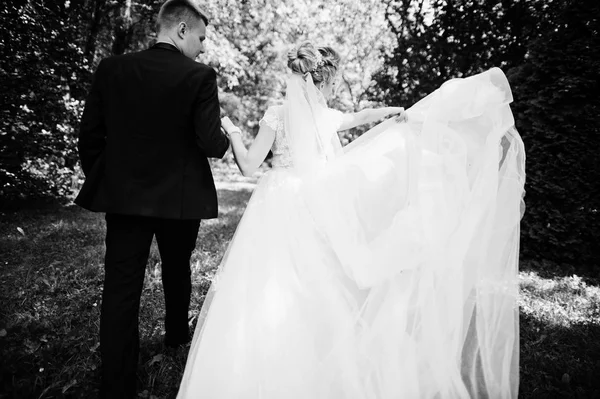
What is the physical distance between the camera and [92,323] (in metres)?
3.15

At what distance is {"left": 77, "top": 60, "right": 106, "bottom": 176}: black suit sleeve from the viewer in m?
2.08

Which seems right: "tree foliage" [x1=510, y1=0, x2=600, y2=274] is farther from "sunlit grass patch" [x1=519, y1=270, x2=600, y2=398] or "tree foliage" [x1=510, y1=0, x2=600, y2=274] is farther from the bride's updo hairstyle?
the bride's updo hairstyle

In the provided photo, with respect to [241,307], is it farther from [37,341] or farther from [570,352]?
[570,352]

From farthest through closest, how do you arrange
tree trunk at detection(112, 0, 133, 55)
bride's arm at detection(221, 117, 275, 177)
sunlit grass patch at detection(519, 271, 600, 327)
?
tree trunk at detection(112, 0, 133, 55) → sunlit grass patch at detection(519, 271, 600, 327) → bride's arm at detection(221, 117, 275, 177)

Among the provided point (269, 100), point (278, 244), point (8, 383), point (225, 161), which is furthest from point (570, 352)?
point (225, 161)

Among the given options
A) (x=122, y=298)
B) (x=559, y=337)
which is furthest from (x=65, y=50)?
(x=559, y=337)

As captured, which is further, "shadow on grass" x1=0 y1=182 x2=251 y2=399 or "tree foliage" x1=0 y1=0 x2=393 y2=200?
"tree foliage" x1=0 y1=0 x2=393 y2=200

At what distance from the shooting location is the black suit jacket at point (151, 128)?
2.03 meters

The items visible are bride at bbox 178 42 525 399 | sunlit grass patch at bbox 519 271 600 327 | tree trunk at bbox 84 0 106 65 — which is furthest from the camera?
tree trunk at bbox 84 0 106 65

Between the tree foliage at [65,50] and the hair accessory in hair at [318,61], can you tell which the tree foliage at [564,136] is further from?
the hair accessory in hair at [318,61]

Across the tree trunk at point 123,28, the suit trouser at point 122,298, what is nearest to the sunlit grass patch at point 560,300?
the suit trouser at point 122,298

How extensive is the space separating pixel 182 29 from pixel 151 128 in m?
0.63

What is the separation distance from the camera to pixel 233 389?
6.36ft

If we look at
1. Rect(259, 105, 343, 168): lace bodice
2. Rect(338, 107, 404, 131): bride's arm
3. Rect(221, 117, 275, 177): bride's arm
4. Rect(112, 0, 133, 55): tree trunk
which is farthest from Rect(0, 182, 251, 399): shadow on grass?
Rect(112, 0, 133, 55): tree trunk
